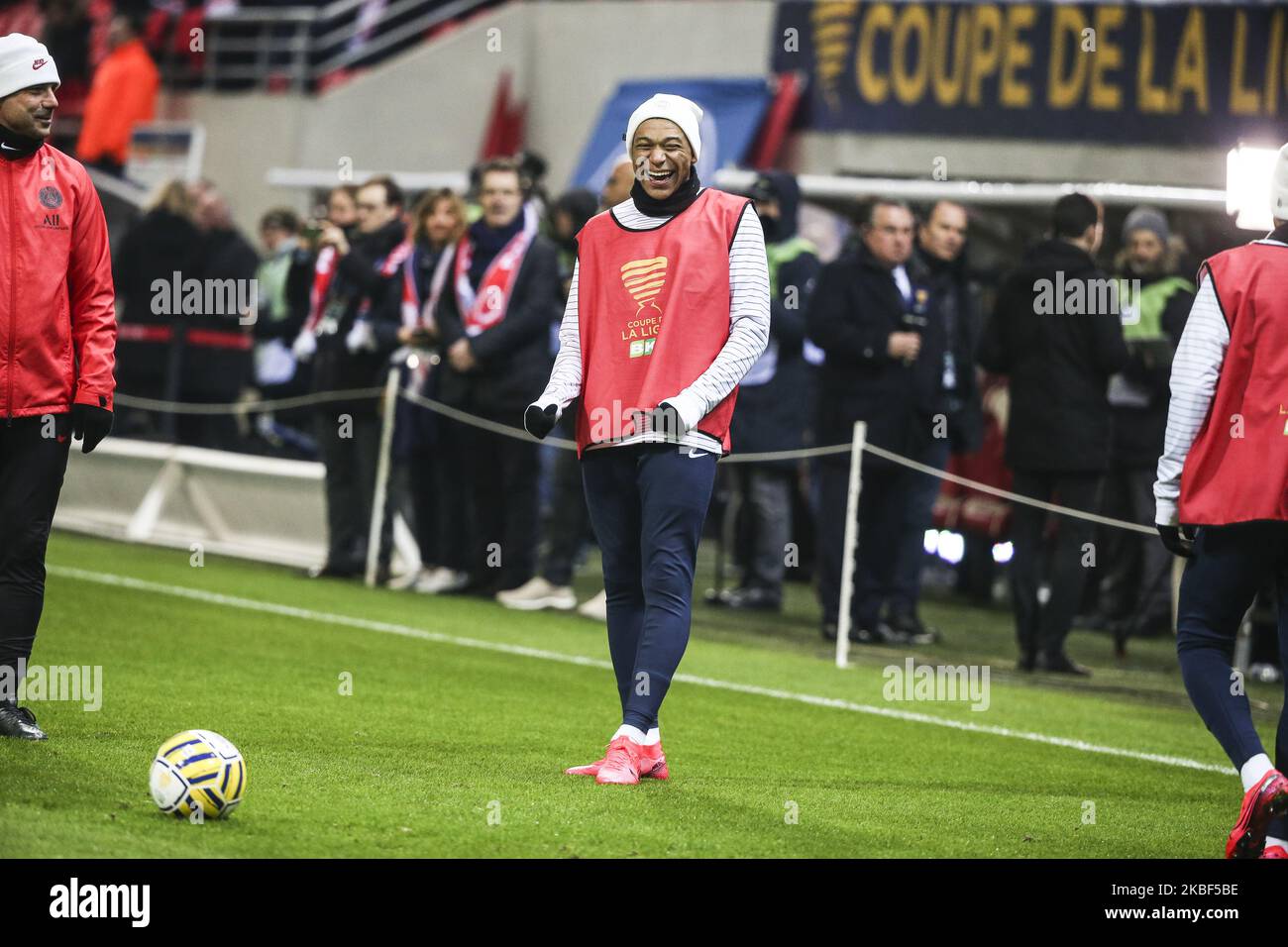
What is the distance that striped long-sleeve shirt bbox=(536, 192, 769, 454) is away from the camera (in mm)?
6781

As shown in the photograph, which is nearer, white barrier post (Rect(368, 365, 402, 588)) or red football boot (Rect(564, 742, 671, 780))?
red football boot (Rect(564, 742, 671, 780))

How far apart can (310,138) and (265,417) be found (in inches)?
253

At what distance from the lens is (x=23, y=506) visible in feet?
22.9


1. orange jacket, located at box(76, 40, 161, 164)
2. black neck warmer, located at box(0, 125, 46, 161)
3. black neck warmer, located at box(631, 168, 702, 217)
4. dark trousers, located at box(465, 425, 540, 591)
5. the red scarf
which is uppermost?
orange jacket, located at box(76, 40, 161, 164)

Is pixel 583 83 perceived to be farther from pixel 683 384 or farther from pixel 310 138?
pixel 683 384

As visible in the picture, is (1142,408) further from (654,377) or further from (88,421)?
(88,421)

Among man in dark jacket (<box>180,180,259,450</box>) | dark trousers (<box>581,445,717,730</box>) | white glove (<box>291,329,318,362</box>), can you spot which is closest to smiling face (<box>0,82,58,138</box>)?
dark trousers (<box>581,445,717,730</box>)

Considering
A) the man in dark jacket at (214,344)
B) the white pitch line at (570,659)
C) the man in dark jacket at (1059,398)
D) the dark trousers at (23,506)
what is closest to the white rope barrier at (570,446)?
the man in dark jacket at (1059,398)

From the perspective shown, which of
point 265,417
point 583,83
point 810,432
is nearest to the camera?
point 810,432

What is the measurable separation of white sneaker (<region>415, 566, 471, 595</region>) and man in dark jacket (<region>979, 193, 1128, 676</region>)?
3721mm

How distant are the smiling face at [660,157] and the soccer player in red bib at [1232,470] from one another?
1.73m

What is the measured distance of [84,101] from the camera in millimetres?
24375

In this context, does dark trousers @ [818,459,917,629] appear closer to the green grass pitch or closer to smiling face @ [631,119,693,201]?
the green grass pitch
